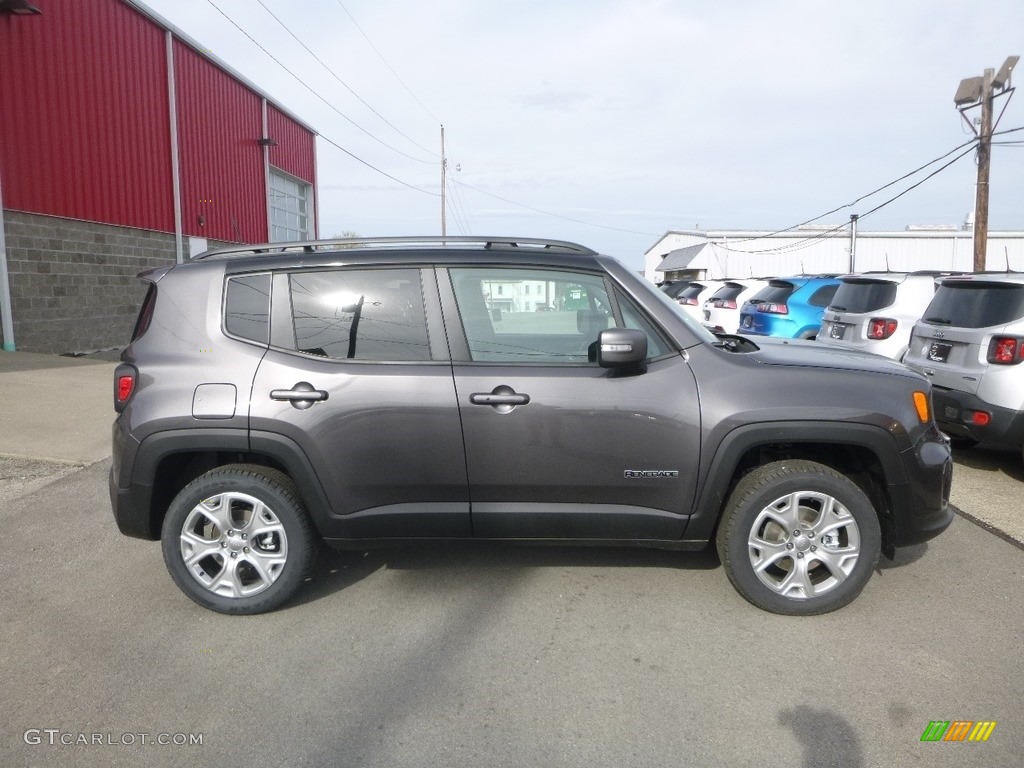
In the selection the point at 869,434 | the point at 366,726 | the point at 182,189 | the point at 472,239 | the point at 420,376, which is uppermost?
the point at 182,189

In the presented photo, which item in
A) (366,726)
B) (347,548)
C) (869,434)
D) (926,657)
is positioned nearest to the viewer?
(366,726)

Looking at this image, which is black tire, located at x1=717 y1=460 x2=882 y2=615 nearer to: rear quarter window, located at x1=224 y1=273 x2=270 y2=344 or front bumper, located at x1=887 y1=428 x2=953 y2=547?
front bumper, located at x1=887 y1=428 x2=953 y2=547

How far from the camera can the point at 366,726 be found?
278cm

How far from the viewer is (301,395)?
11.5ft

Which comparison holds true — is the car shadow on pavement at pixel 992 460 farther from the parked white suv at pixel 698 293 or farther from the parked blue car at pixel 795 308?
the parked white suv at pixel 698 293

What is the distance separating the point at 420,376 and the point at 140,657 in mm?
1749

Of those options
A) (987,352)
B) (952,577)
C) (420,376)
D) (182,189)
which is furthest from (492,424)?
(182,189)

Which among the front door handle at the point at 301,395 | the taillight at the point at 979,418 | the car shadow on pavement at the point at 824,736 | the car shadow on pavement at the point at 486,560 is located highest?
the front door handle at the point at 301,395

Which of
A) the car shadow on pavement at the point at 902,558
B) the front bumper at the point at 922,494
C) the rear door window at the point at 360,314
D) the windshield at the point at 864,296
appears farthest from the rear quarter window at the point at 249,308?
the windshield at the point at 864,296

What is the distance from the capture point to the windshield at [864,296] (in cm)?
826

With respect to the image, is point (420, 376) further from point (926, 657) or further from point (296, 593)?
point (926, 657)

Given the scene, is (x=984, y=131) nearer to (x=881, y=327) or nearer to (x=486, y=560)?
(x=881, y=327)

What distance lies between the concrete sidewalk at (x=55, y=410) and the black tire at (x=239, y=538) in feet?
11.2

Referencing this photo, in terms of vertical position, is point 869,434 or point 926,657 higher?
point 869,434
